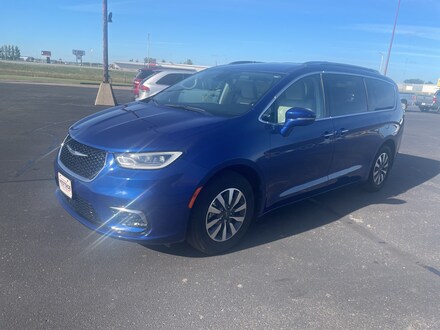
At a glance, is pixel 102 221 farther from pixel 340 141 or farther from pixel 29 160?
pixel 29 160

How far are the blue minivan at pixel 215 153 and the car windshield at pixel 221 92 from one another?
0.05 feet

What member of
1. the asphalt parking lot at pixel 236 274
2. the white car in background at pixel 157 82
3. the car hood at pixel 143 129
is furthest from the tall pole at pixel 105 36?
the car hood at pixel 143 129

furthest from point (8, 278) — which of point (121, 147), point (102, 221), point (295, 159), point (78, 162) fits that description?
point (295, 159)

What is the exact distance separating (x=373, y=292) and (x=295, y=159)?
4.88 feet

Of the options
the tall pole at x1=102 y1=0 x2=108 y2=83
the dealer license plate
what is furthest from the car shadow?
the tall pole at x1=102 y1=0 x2=108 y2=83

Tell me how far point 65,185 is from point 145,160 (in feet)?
3.06

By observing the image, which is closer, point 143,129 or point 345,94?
point 143,129

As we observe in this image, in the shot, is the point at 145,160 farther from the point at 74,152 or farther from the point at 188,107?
the point at 188,107

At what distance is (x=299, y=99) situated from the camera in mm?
4246

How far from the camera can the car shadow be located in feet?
12.7

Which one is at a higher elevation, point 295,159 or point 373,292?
point 295,159

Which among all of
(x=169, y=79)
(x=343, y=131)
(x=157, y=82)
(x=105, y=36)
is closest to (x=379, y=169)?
(x=343, y=131)

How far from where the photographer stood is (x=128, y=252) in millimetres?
3525

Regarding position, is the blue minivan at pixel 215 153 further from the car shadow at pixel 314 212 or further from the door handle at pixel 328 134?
the car shadow at pixel 314 212
